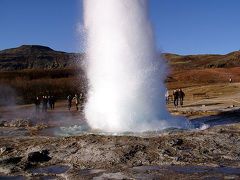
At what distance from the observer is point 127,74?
10.8m

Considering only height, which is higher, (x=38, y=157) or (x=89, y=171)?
(x=38, y=157)

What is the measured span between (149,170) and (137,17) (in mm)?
7190

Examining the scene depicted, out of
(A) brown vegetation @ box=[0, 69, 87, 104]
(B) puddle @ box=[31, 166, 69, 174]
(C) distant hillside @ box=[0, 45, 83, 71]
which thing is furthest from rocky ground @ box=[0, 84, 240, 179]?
(C) distant hillside @ box=[0, 45, 83, 71]

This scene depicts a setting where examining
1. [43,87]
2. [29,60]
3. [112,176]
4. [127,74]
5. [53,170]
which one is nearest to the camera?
[112,176]

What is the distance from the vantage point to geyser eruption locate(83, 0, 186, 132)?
34.7 feet

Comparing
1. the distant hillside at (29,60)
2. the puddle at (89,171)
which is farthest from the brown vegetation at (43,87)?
the distant hillside at (29,60)

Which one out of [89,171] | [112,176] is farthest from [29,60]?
[112,176]

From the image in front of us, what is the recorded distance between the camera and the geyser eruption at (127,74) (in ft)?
34.7

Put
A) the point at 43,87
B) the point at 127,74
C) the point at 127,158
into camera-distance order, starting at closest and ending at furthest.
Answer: the point at 127,158 → the point at 127,74 → the point at 43,87

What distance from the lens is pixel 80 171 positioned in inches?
215

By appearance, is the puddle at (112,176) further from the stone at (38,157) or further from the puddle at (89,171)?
the stone at (38,157)

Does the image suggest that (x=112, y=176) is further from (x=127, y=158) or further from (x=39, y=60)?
(x=39, y=60)

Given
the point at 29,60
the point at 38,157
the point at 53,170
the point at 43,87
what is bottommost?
the point at 53,170

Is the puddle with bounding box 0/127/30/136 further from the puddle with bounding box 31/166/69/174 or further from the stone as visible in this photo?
the puddle with bounding box 31/166/69/174
